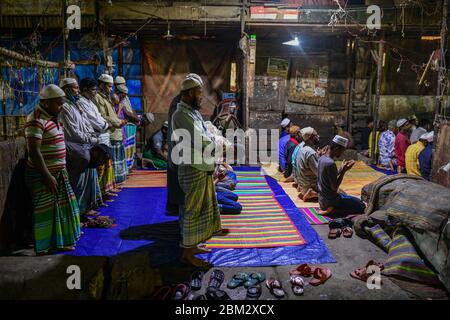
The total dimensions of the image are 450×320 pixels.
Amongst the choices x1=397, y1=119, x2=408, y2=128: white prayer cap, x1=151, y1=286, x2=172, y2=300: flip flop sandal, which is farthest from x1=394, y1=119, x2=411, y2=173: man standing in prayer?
x1=151, y1=286, x2=172, y2=300: flip flop sandal

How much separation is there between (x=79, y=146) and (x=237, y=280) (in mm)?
2823

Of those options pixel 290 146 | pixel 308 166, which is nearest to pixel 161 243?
pixel 308 166

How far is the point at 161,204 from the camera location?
6.72m

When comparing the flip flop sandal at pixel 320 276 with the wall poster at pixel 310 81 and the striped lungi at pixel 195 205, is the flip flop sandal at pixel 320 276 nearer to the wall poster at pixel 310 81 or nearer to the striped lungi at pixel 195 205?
the striped lungi at pixel 195 205

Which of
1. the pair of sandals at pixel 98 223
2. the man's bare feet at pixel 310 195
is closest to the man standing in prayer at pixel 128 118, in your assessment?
the pair of sandals at pixel 98 223

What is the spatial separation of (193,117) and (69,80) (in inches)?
94.8

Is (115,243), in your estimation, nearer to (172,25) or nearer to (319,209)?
(319,209)

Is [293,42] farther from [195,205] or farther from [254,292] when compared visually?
[254,292]

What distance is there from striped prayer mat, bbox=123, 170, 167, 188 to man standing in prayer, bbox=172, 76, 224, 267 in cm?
368

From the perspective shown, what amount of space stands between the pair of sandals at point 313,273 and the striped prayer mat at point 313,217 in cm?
173

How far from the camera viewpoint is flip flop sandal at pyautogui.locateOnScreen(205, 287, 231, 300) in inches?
147

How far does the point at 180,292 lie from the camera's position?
12.4 ft

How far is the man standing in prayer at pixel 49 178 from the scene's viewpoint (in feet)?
14.0
